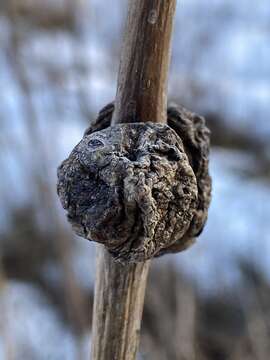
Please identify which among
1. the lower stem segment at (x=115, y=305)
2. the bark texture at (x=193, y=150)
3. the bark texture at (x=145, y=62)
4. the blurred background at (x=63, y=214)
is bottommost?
the blurred background at (x=63, y=214)

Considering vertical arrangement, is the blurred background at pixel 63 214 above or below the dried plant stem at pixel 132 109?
below

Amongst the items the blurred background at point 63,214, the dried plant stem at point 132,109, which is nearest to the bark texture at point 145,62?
the dried plant stem at point 132,109

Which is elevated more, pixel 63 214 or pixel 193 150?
pixel 193 150

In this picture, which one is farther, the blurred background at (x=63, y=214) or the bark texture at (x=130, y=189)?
the blurred background at (x=63, y=214)

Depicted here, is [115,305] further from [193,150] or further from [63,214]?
[63,214]

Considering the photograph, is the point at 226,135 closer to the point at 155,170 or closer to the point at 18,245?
the point at 18,245

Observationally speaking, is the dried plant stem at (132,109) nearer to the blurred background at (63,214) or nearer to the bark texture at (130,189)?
the bark texture at (130,189)

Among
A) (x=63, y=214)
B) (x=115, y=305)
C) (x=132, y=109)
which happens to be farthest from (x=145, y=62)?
(x=63, y=214)
